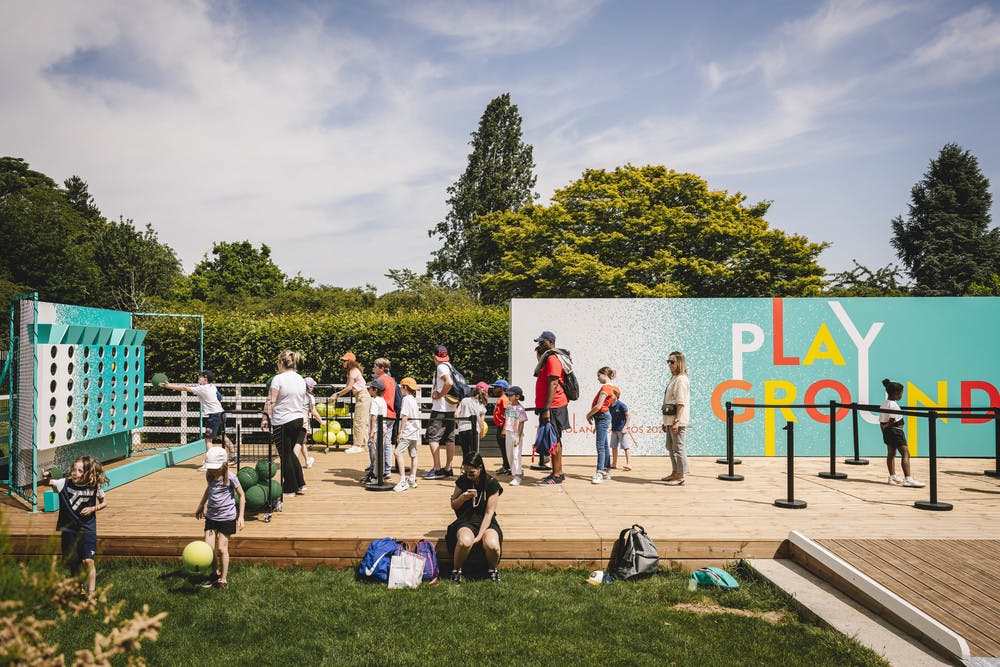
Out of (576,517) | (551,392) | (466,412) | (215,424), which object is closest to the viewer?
(576,517)

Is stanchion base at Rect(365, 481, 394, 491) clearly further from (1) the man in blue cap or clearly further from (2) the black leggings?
(1) the man in blue cap

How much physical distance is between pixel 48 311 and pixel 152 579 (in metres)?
4.52

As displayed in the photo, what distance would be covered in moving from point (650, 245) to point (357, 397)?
27.1m

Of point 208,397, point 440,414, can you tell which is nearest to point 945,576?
point 440,414

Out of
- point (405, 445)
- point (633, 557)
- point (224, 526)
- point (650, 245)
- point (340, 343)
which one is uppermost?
point (650, 245)

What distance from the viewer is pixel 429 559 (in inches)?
234

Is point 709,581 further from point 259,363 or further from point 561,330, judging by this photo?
point 259,363

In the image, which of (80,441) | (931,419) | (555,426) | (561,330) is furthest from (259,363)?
(931,419)

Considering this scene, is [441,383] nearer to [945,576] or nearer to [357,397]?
[357,397]

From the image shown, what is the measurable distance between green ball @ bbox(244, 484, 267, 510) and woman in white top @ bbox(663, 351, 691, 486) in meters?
5.20

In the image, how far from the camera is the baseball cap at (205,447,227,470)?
5.84 metres

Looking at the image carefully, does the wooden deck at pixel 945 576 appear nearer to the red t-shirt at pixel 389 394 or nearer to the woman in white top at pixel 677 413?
the woman in white top at pixel 677 413

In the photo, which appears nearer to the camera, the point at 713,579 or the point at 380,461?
the point at 713,579

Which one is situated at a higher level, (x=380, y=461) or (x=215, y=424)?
(x=215, y=424)
